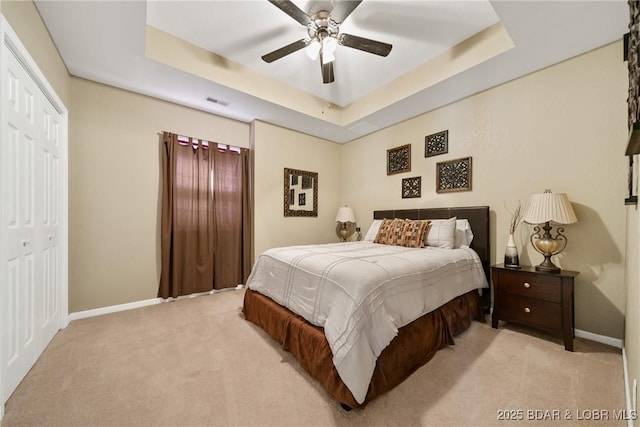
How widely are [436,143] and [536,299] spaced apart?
2.09 metres

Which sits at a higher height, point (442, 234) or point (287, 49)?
point (287, 49)

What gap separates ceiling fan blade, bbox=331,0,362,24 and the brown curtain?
7.50 feet

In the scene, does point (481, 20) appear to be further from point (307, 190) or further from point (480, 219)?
point (307, 190)

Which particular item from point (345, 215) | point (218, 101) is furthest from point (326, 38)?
point (345, 215)

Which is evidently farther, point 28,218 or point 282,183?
point 282,183

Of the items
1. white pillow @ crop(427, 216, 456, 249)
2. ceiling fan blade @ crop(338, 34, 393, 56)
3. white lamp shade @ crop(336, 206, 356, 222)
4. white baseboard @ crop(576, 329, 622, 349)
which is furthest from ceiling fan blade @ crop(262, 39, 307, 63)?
white baseboard @ crop(576, 329, 622, 349)

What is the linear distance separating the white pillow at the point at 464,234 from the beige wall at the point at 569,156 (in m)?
0.25

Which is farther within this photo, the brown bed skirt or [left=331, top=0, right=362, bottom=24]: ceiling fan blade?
[left=331, top=0, right=362, bottom=24]: ceiling fan blade

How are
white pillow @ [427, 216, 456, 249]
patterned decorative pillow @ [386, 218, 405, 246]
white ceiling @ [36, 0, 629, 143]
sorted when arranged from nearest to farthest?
white ceiling @ [36, 0, 629, 143], white pillow @ [427, 216, 456, 249], patterned decorative pillow @ [386, 218, 405, 246]

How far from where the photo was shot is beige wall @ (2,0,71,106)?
1477mm

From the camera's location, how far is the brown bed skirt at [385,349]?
144 cm

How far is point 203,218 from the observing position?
3375mm

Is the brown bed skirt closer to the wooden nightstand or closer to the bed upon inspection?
the bed

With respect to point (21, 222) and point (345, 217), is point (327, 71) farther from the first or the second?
point (21, 222)
